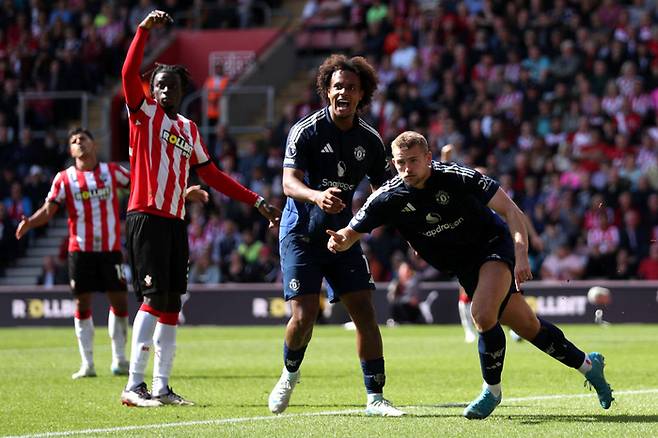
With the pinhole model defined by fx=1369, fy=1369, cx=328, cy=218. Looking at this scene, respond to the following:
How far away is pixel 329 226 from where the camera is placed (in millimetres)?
9406

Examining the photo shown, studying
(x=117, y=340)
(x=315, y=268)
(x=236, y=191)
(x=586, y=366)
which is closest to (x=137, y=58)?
(x=236, y=191)

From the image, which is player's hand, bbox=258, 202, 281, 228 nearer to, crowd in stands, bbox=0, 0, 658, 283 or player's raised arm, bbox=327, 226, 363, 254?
player's raised arm, bbox=327, 226, 363, 254

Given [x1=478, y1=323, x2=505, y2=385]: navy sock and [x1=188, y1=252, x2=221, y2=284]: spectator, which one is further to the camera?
[x1=188, y1=252, x2=221, y2=284]: spectator

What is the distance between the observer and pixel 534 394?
432 inches

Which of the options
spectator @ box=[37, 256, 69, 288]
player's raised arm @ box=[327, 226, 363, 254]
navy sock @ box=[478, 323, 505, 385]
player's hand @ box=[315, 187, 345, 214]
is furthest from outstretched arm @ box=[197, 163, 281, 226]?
spectator @ box=[37, 256, 69, 288]

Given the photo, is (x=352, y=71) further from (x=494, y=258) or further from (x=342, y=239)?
(x=494, y=258)

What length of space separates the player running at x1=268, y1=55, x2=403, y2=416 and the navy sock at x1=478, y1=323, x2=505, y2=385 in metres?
0.77

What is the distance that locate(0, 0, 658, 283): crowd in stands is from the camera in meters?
24.3

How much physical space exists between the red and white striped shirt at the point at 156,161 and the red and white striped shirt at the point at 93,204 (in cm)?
346

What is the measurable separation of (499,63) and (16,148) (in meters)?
11.0

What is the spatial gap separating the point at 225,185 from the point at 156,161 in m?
0.60

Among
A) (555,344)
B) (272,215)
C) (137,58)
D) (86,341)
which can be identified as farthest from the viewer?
(86,341)

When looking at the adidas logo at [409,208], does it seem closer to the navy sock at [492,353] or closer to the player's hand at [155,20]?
the navy sock at [492,353]

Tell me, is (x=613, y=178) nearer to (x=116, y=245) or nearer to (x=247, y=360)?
(x=247, y=360)
